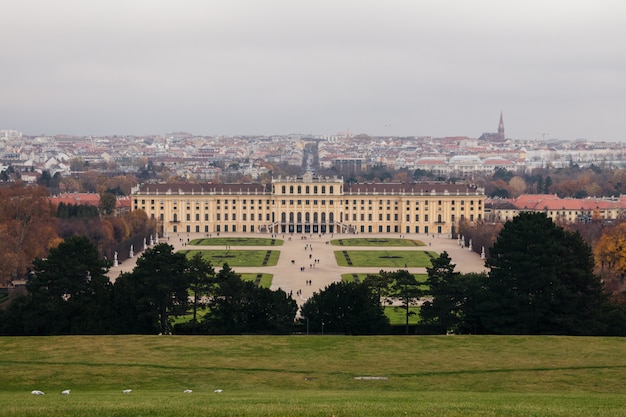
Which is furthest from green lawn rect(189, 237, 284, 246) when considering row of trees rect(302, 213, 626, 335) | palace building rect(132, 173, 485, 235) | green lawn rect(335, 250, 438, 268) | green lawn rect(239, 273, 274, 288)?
row of trees rect(302, 213, 626, 335)

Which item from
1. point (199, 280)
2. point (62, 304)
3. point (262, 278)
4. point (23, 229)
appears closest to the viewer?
point (62, 304)

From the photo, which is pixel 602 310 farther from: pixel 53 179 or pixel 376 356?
pixel 53 179

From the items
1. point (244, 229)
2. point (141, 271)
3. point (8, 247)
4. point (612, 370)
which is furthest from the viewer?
point (244, 229)

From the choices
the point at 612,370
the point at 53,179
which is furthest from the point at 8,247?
the point at 53,179

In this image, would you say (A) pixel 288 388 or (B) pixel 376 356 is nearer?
(A) pixel 288 388

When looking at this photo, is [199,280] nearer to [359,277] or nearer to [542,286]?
[542,286]

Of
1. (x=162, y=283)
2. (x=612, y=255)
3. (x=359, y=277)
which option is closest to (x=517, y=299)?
(x=162, y=283)

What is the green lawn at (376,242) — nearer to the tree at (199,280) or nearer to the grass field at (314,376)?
the tree at (199,280)
